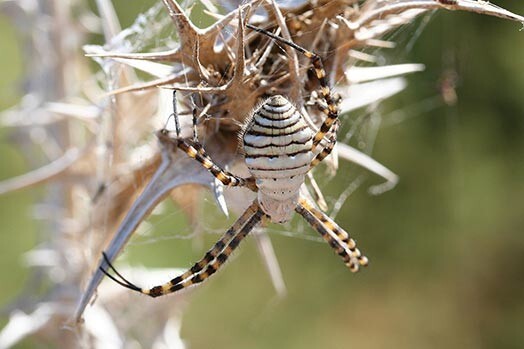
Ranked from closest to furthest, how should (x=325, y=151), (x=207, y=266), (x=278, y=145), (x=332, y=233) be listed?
(x=278, y=145)
(x=325, y=151)
(x=207, y=266)
(x=332, y=233)

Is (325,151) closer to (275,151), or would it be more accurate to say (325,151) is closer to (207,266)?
(275,151)

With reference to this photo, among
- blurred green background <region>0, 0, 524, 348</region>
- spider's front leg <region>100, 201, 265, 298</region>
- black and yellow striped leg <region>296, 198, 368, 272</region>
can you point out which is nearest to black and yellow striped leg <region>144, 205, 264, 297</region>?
spider's front leg <region>100, 201, 265, 298</region>

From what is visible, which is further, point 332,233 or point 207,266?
point 332,233

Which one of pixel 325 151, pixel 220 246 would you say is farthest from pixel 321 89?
pixel 220 246

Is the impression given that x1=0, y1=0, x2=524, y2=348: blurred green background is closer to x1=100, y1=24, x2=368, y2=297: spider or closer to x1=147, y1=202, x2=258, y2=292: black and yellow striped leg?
x1=147, y1=202, x2=258, y2=292: black and yellow striped leg

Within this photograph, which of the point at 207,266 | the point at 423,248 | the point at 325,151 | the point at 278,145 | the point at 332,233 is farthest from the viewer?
the point at 423,248

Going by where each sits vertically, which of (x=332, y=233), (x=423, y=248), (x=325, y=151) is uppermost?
(x=325, y=151)
